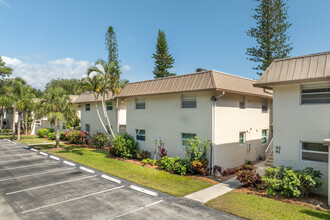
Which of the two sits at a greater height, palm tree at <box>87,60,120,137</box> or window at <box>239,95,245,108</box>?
palm tree at <box>87,60,120,137</box>

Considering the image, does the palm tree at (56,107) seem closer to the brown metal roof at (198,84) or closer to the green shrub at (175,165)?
the brown metal roof at (198,84)

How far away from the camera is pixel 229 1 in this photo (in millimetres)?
21391

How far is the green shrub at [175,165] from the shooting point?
13.0 meters

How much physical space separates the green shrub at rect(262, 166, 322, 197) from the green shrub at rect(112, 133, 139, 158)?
10.6m

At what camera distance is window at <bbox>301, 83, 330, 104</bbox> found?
9.88 meters

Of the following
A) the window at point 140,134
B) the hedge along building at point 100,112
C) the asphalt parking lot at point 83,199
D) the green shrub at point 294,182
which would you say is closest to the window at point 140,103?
the window at point 140,134

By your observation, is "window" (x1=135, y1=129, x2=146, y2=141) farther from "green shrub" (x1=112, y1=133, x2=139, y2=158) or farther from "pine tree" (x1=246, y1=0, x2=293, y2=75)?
"pine tree" (x1=246, y1=0, x2=293, y2=75)

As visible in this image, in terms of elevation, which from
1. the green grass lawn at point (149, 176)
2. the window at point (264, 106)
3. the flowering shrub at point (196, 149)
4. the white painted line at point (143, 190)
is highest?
the window at point (264, 106)

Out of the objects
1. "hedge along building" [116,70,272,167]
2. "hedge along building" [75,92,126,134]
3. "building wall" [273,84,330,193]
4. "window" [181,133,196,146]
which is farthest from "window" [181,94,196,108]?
"hedge along building" [75,92,126,134]

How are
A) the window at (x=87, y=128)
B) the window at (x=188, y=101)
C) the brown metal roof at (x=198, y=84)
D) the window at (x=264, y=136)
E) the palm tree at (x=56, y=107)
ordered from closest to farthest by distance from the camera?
1. the brown metal roof at (x=198, y=84)
2. the window at (x=188, y=101)
3. the window at (x=264, y=136)
4. the palm tree at (x=56, y=107)
5. the window at (x=87, y=128)

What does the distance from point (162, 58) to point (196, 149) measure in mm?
31977

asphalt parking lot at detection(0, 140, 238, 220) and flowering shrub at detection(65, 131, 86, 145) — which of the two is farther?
flowering shrub at detection(65, 131, 86, 145)

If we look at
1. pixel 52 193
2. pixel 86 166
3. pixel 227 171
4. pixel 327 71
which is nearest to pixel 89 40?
pixel 86 166

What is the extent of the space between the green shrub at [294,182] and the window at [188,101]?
649 centimetres
